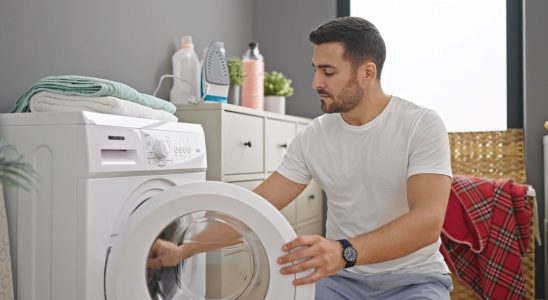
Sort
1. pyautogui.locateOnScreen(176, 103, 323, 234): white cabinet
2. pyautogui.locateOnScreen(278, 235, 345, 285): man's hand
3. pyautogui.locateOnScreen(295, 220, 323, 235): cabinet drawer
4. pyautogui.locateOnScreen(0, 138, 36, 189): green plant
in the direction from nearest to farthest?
1. pyautogui.locateOnScreen(0, 138, 36, 189): green plant
2. pyautogui.locateOnScreen(278, 235, 345, 285): man's hand
3. pyautogui.locateOnScreen(176, 103, 323, 234): white cabinet
4. pyautogui.locateOnScreen(295, 220, 323, 235): cabinet drawer

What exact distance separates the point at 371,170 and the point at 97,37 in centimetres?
114

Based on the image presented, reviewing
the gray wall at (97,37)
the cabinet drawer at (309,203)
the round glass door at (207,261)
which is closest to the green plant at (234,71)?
the gray wall at (97,37)

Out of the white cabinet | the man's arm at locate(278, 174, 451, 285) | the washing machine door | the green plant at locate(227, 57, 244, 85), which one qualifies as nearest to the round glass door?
the washing machine door

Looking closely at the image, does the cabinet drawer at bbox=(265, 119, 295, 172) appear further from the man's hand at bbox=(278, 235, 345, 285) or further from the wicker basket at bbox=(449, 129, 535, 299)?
the man's hand at bbox=(278, 235, 345, 285)

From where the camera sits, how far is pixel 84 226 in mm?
1296

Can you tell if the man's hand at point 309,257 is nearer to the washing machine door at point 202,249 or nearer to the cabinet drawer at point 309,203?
the washing machine door at point 202,249

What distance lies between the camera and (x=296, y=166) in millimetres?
1766

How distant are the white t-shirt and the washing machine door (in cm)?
40

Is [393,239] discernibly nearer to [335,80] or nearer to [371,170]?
[371,170]

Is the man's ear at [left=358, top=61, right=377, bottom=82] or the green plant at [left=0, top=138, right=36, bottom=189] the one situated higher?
the man's ear at [left=358, top=61, right=377, bottom=82]

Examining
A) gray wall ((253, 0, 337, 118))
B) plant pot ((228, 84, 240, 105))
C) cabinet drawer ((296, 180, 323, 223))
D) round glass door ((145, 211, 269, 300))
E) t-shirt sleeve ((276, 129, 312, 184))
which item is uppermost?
gray wall ((253, 0, 337, 118))

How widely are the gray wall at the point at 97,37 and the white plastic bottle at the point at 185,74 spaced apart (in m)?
0.06

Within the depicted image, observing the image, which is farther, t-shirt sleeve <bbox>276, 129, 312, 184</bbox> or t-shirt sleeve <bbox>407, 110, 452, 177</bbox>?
t-shirt sleeve <bbox>276, 129, 312, 184</bbox>

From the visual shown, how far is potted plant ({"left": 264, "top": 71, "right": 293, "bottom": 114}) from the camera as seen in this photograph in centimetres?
313
